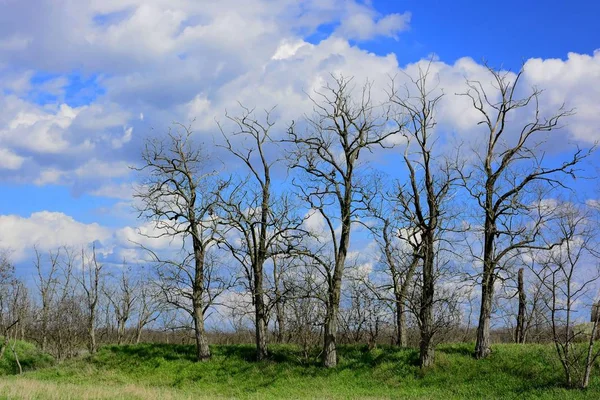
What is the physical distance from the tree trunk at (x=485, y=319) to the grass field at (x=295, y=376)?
437mm

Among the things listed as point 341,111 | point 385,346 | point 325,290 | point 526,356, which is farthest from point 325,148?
point 526,356

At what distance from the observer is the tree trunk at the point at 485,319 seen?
2473cm

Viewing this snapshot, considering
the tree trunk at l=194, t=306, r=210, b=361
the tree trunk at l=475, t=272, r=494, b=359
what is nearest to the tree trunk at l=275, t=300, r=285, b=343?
the tree trunk at l=194, t=306, r=210, b=361

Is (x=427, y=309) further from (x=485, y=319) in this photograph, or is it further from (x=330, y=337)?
(x=330, y=337)

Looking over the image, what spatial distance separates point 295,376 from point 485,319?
28.6 ft

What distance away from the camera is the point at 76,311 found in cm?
5203

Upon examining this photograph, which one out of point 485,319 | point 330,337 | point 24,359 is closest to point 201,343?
point 330,337

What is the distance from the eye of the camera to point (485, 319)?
82.4ft

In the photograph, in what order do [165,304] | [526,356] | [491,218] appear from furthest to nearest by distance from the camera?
[165,304] < [491,218] < [526,356]

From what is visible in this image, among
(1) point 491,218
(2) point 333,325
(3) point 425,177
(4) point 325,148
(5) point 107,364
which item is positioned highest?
(4) point 325,148

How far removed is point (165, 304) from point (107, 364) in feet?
14.3

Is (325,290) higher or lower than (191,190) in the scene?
lower

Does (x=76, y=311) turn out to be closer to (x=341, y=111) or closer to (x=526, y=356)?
(x=341, y=111)

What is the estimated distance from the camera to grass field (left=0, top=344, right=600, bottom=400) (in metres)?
21.0
